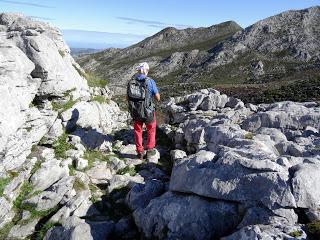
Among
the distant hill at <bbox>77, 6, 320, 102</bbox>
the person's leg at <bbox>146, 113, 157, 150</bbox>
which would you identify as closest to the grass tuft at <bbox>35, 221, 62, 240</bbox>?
the person's leg at <bbox>146, 113, 157, 150</bbox>

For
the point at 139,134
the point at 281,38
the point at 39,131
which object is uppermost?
the point at 281,38

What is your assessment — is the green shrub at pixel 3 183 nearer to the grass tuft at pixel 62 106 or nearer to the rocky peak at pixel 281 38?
the grass tuft at pixel 62 106

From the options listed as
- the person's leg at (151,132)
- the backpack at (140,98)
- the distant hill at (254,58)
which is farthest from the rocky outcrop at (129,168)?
the distant hill at (254,58)

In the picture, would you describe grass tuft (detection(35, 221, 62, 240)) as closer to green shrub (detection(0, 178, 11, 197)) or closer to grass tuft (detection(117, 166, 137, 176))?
green shrub (detection(0, 178, 11, 197))

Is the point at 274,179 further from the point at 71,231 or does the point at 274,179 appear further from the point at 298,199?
the point at 71,231

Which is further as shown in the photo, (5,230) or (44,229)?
(5,230)

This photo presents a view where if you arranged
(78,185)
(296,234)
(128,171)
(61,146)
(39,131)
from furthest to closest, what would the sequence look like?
(61,146), (39,131), (128,171), (78,185), (296,234)

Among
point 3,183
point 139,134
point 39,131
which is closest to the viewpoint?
point 3,183

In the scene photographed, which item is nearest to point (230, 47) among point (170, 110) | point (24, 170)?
point (170, 110)

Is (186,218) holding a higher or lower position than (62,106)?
lower

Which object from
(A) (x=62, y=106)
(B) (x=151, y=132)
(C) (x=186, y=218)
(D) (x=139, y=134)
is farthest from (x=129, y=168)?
(C) (x=186, y=218)

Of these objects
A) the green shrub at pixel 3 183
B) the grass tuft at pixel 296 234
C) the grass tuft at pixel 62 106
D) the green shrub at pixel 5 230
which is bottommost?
the green shrub at pixel 5 230

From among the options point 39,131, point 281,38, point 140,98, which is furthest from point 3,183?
point 281,38

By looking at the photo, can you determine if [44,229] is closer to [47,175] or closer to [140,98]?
[47,175]
